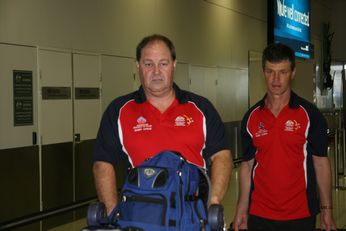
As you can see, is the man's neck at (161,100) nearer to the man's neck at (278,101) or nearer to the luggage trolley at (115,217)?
the luggage trolley at (115,217)

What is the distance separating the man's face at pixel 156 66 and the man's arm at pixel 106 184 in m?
0.39

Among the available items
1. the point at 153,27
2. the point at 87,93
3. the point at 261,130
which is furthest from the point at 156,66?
the point at 153,27

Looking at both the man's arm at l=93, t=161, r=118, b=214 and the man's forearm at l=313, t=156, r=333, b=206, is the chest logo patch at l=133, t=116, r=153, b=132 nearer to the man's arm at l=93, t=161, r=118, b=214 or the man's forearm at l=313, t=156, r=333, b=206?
the man's arm at l=93, t=161, r=118, b=214

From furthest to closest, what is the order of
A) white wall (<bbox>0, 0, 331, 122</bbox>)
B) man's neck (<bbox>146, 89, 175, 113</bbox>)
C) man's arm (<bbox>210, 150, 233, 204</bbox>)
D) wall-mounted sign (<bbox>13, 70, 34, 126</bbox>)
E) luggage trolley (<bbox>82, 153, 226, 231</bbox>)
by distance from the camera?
white wall (<bbox>0, 0, 331, 122</bbox>), wall-mounted sign (<bbox>13, 70, 34, 126</bbox>), man's neck (<bbox>146, 89, 175, 113</bbox>), man's arm (<bbox>210, 150, 233, 204</bbox>), luggage trolley (<bbox>82, 153, 226, 231</bbox>)

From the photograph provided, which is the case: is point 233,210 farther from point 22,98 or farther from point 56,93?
point 22,98

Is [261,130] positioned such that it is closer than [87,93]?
Yes

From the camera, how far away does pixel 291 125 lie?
9.98ft

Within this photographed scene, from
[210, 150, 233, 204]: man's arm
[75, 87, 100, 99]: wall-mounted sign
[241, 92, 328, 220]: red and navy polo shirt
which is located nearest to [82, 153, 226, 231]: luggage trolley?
[210, 150, 233, 204]: man's arm

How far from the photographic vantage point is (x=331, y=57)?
20.9 metres

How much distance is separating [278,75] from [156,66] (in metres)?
0.92

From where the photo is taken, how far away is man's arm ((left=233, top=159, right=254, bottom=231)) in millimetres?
3205

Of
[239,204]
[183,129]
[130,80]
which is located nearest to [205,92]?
[130,80]

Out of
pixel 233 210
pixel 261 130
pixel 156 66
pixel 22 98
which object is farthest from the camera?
pixel 233 210

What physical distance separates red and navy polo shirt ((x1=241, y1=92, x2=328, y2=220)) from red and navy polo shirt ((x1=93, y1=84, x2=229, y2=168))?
697mm
